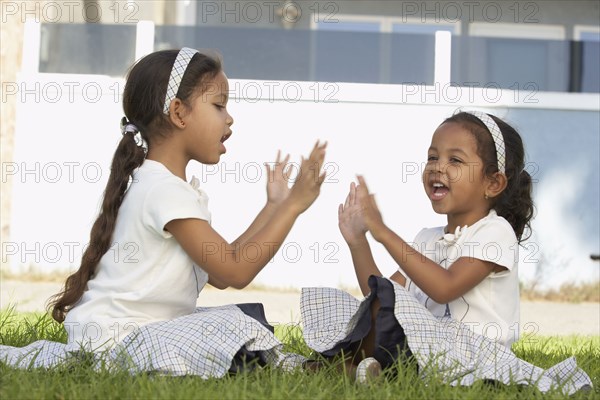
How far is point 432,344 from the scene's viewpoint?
9.55ft

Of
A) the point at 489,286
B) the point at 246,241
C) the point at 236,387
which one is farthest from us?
the point at 489,286

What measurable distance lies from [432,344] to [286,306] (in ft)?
12.0

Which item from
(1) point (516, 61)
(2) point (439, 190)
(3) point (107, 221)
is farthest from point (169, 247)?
(1) point (516, 61)

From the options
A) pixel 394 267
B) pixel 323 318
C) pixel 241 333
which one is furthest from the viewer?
pixel 394 267

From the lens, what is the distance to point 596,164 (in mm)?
7852

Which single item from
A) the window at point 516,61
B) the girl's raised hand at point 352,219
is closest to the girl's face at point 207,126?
the girl's raised hand at point 352,219

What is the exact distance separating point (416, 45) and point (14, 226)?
355 centimetres

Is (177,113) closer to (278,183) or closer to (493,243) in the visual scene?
(278,183)

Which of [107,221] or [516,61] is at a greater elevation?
[516,61]

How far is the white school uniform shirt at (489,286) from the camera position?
10.4ft

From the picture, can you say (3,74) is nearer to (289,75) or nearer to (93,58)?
(93,58)

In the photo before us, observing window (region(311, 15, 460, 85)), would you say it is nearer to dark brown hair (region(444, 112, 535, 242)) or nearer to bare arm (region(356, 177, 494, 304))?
dark brown hair (region(444, 112, 535, 242))

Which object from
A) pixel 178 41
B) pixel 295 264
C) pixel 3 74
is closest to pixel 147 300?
pixel 295 264

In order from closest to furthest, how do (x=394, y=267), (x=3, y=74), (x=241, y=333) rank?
(x=241, y=333) → (x=394, y=267) → (x=3, y=74)
